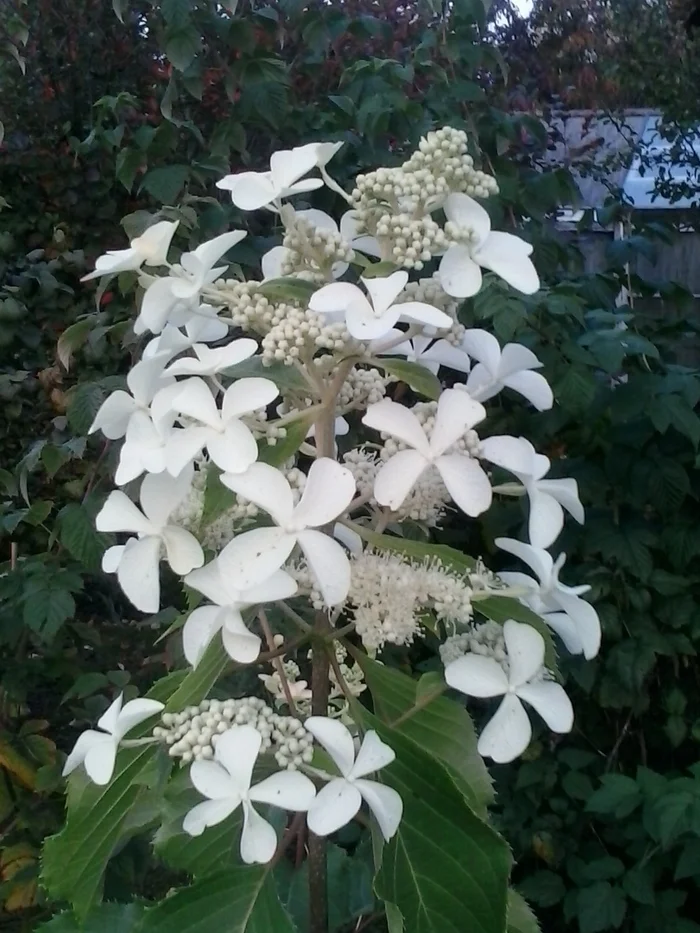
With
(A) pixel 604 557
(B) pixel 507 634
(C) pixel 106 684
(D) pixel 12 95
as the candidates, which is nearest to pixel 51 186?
(D) pixel 12 95

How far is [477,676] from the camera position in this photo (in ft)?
1.93

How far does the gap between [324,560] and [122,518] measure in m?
0.15

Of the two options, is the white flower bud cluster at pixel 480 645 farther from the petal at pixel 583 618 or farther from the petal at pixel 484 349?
the petal at pixel 484 349

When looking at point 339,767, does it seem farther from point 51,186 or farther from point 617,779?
point 51,186

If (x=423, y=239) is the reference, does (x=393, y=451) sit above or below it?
below

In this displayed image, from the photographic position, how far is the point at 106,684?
132 centimetres

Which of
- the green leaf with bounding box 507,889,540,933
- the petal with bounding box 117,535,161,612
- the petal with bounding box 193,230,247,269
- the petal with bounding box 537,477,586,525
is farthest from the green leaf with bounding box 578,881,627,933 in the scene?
the petal with bounding box 193,230,247,269

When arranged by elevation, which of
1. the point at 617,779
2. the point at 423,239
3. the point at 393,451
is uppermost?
the point at 423,239

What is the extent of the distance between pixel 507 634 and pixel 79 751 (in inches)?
11.8

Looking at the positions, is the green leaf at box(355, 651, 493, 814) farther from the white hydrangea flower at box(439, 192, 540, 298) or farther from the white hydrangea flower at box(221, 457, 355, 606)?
the white hydrangea flower at box(439, 192, 540, 298)

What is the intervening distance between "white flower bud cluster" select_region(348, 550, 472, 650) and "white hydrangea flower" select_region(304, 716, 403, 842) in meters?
0.07

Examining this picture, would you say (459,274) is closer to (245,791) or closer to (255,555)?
(255,555)

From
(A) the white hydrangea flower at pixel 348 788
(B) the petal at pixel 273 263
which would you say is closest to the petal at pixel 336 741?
(A) the white hydrangea flower at pixel 348 788

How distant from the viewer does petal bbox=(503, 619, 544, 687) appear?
59 centimetres
